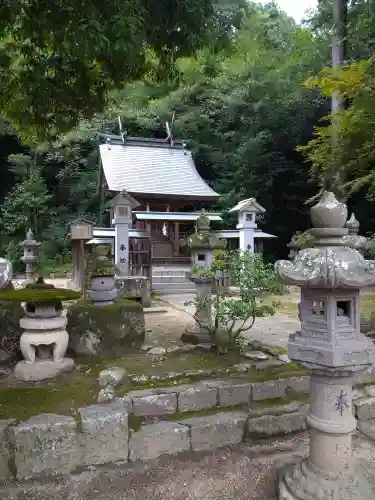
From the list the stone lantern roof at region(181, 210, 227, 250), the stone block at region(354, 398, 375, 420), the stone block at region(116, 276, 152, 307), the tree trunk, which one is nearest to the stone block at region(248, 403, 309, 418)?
the stone block at region(354, 398, 375, 420)

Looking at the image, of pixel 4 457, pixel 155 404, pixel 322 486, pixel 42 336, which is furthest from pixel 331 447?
pixel 42 336

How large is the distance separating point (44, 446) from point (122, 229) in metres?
9.31

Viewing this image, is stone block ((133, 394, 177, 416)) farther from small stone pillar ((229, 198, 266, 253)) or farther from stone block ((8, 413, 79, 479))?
small stone pillar ((229, 198, 266, 253))

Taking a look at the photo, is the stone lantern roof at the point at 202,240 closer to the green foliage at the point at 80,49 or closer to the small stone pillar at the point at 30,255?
the green foliage at the point at 80,49

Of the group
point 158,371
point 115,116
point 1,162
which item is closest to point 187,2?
point 158,371

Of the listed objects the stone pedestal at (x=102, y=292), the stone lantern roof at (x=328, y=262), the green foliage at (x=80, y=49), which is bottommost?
the stone pedestal at (x=102, y=292)

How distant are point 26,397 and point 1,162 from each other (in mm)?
24781

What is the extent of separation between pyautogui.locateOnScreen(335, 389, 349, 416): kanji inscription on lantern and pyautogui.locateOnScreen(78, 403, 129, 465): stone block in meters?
1.84

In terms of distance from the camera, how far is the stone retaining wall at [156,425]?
10.7 ft

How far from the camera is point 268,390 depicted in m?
4.24

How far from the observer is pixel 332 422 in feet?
9.27

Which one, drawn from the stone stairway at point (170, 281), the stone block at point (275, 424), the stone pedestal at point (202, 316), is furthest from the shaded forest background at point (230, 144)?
the stone block at point (275, 424)

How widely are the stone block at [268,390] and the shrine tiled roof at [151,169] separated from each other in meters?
12.8

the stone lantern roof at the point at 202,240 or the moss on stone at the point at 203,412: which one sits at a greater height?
the stone lantern roof at the point at 202,240
